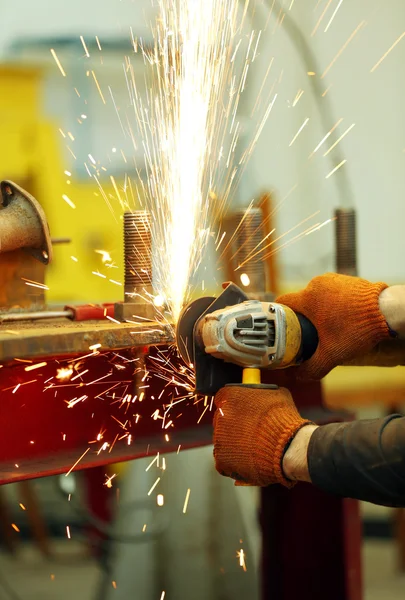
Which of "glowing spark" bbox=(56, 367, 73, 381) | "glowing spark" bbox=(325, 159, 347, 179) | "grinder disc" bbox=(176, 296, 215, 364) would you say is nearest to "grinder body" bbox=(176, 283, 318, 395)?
"grinder disc" bbox=(176, 296, 215, 364)

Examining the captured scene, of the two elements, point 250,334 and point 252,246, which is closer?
point 250,334

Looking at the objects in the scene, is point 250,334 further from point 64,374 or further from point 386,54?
point 386,54

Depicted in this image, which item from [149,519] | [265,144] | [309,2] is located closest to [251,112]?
[265,144]

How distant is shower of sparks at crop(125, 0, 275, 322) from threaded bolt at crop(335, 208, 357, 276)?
1.56 ft

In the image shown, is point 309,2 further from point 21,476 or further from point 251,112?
point 21,476

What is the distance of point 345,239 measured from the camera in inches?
90.7

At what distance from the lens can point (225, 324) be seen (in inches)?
57.7

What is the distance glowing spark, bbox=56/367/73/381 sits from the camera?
158cm

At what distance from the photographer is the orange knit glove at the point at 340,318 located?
1629 mm

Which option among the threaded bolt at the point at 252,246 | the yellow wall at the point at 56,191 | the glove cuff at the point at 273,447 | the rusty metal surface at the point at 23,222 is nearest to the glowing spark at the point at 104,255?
the yellow wall at the point at 56,191

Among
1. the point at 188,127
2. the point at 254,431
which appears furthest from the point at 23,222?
the point at 188,127

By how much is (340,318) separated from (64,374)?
25.2 inches

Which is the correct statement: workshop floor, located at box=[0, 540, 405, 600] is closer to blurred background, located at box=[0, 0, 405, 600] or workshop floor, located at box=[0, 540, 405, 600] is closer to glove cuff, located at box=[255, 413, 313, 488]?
blurred background, located at box=[0, 0, 405, 600]

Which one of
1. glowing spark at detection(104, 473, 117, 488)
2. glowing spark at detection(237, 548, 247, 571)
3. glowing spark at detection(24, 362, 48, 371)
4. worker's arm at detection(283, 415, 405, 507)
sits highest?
glowing spark at detection(24, 362, 48, 371)
